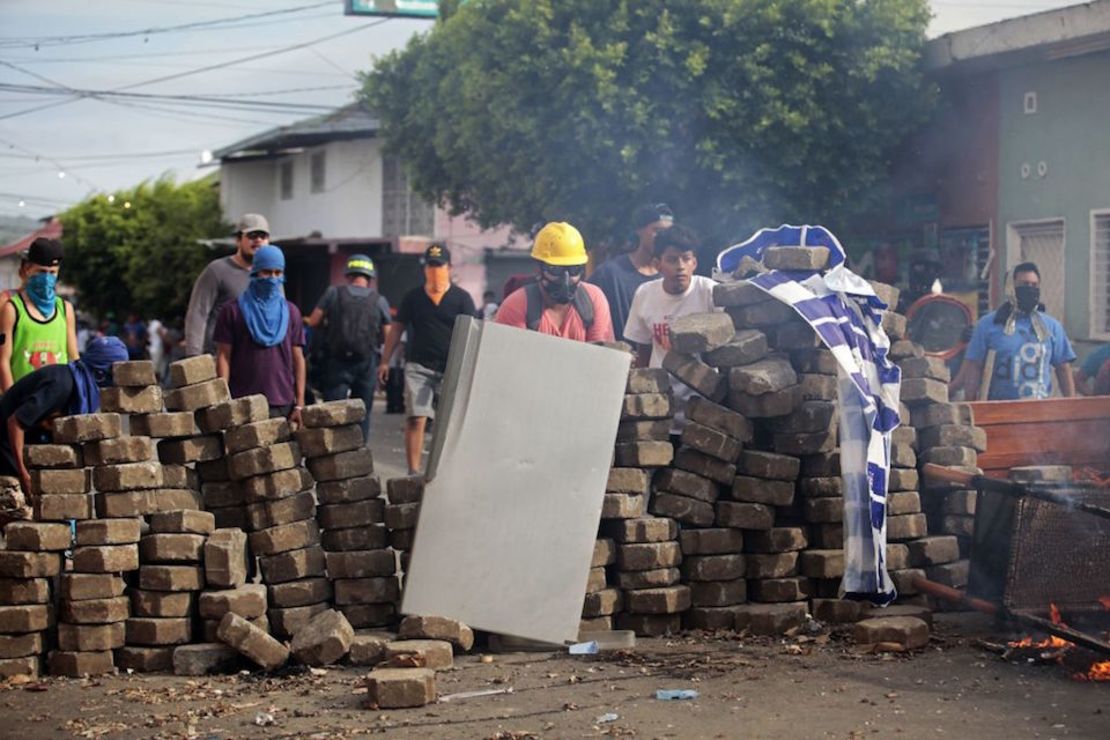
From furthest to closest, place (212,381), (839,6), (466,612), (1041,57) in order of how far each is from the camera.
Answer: (839,6)
(1041,57)
(212,381)
(466,612)

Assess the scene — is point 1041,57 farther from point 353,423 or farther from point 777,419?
point 353,423

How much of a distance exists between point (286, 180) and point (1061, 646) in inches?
1849

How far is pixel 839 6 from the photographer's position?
20906mm

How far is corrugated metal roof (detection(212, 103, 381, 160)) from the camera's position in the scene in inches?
1804

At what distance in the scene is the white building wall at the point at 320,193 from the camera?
153ft

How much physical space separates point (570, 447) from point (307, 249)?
3824 cm

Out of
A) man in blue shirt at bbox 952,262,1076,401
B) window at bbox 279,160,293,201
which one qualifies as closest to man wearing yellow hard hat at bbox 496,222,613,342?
man in blue shirt at bbox 952,262,1076,401

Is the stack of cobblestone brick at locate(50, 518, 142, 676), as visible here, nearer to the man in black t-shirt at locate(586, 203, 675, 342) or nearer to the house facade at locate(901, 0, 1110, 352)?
the man in black t-shirt at locate(586, 203, 675, 342)

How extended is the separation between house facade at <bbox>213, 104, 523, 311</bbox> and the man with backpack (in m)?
26.8

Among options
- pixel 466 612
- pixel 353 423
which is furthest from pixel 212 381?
pixel 466 612

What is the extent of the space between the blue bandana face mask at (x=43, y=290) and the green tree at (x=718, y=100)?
12.1 meters

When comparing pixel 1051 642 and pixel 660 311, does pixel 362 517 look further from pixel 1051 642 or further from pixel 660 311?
pixel 1051 642

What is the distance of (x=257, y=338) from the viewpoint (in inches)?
358

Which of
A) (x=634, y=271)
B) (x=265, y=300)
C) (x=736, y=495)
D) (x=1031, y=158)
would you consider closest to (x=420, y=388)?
(x=634, y=271)
